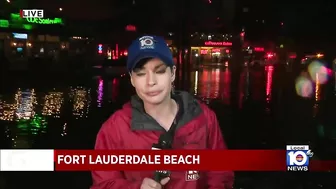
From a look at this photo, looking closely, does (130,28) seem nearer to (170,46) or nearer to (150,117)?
(170,46)

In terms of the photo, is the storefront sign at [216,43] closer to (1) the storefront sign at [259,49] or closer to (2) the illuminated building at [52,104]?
(1) the storefront sign at [259,49]

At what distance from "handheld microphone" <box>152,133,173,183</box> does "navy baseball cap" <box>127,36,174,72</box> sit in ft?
1.29

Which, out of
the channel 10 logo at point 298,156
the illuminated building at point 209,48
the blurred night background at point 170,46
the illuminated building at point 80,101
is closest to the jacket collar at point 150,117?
the blurred night background at point 170,46

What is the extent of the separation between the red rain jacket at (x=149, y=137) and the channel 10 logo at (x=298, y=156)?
0.37 meters

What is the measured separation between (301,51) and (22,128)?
230cm

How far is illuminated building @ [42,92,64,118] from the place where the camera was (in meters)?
3.21

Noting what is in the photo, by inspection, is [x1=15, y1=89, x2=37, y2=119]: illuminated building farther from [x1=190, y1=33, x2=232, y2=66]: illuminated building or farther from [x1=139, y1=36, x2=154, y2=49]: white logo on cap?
[x1=190, y1=33, x2=232, y2=66]: illuminated building

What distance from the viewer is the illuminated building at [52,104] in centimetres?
321

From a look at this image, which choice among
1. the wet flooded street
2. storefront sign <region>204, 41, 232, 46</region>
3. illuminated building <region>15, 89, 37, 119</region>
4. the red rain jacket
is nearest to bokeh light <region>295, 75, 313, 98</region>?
the wet flooded street

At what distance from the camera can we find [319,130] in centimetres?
404

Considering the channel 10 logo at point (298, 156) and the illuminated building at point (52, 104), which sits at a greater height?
the illuminated building at point (52, 104)

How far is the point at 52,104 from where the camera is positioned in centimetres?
348

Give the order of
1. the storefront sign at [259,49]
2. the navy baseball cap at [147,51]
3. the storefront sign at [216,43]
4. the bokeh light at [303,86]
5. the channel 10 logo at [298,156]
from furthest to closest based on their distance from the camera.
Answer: the bokeh light at [303,86]
the storefront sign at [259,49]
the storefront sign at [216,43]
the channel 10 logo at [298,156]
the navy baseball cap at [147,51]

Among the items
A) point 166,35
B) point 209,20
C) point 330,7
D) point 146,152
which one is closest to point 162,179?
point 146,152
